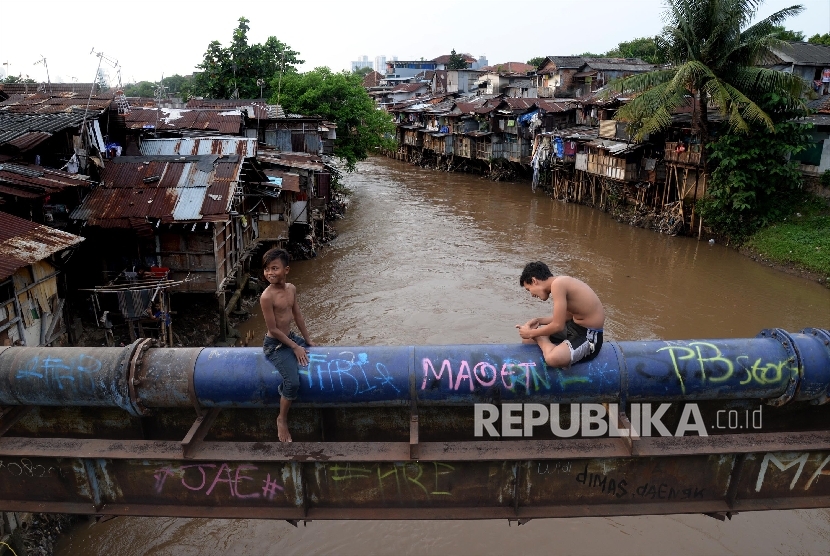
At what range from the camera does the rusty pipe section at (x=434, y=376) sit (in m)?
4.85

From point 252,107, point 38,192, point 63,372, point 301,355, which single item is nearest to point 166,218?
point 38,192

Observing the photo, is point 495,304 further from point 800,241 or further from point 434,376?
point 434,376

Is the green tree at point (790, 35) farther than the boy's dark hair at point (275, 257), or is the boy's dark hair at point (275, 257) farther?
the green tree at point (790, 35)

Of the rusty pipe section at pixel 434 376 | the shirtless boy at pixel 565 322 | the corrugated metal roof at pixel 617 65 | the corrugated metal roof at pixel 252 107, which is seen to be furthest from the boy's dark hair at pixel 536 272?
the corrugated metal roof at pixel 617 65

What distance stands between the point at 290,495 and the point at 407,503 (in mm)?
1054

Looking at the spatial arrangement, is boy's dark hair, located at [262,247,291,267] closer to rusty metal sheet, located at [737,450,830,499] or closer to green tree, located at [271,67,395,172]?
rusty metal sheet, located at [737,450,830,499]

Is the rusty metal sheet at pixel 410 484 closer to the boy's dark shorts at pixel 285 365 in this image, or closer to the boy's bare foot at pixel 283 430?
the boy's bare foot at pixel 283 430

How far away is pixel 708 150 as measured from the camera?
22750 millimetres

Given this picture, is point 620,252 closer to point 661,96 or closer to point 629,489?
point 661,96

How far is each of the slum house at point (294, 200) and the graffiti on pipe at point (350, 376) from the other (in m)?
12.8

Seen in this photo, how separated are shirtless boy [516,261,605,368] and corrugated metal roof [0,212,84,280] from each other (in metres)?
7.31

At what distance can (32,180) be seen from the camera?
10406mm

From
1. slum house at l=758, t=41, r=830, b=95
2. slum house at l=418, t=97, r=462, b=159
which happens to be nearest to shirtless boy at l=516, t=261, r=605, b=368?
slum house at l=758, t=41, r=830, b=95

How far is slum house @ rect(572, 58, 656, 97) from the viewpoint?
3938 cm
